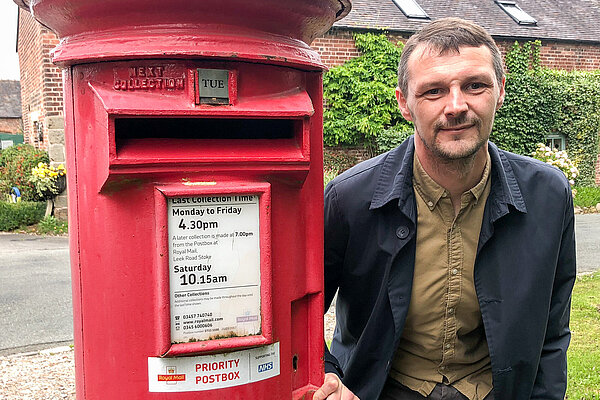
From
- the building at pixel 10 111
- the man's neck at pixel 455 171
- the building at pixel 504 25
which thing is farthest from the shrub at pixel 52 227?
the building at pixel 10 111

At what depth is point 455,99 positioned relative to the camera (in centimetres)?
195

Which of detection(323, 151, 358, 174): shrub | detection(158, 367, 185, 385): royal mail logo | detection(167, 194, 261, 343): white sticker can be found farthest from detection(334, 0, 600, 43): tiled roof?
detection(158, 367, 185, 385): royal mail logo

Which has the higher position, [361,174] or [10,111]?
[10,111]

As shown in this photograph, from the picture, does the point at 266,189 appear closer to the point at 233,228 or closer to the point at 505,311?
the point at 233,228

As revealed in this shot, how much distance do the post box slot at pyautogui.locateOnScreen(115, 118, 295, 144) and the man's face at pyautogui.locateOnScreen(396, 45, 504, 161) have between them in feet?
1.83

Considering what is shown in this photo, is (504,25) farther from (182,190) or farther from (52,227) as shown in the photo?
(182,190)

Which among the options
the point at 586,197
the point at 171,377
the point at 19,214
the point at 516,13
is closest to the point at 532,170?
the point at 171,377

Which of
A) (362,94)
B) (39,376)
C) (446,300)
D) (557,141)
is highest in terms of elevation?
(362,94)

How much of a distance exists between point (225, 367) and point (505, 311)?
103 cm

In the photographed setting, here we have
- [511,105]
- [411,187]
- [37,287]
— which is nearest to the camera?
[411,187]

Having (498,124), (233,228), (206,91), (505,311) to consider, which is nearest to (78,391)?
(233,228)

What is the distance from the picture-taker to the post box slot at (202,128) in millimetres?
1644

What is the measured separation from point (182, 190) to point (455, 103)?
0.98 metres

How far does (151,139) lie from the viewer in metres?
1.52
